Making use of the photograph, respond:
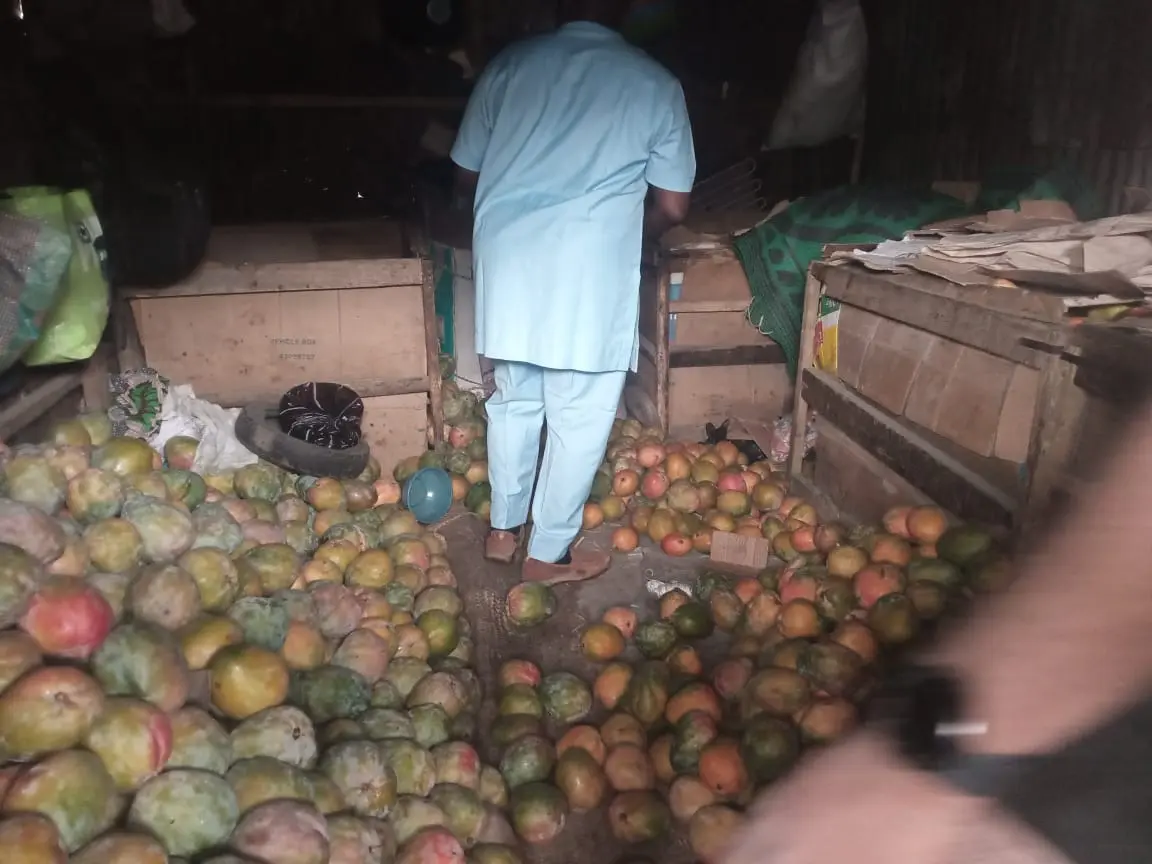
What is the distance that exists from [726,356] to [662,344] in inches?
13.4

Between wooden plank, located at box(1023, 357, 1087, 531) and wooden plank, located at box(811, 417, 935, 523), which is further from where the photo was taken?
wooden plank, located at box(811, 417, 935, 523)

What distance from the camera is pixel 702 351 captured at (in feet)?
13.4

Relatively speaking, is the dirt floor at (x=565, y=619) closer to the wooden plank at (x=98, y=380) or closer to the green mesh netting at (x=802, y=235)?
the green mesh netting at (x=802, y=235)

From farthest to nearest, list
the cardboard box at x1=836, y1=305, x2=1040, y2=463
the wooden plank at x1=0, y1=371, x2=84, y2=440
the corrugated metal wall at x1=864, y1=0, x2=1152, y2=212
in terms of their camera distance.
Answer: the corrugated metal wall at x1=864, y1=0, x2=1152, y2=212, the wooden plank at x1=0, y1=371, x2=84, y2=440, the cardboard box at x1=836, y1=305, x2=1040, y2=463

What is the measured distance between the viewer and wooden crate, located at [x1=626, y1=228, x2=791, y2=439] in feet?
13.2

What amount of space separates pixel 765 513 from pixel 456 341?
192 centimetres

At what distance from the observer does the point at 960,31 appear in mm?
4258

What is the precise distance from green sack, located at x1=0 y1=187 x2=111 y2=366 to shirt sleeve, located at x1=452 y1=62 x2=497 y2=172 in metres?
1.23

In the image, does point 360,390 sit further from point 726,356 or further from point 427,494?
point 726,356

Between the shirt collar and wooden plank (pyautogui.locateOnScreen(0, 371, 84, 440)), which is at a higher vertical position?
the shirt collar

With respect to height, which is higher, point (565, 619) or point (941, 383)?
point (941, 383)

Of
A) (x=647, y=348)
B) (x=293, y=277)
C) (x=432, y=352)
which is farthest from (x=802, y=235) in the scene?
→ (x=293, y=277)

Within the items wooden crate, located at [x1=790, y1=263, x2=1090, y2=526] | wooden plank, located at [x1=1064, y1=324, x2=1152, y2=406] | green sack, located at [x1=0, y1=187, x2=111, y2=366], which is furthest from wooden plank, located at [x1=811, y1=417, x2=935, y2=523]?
green sack, located at [x1=0, y1=187, x2=111, y2=366]

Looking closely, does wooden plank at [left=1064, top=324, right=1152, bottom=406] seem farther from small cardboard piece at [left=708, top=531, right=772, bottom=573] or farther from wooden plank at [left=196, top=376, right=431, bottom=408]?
wooden plank at [left=196, top=376, right=431, bottom=408]
